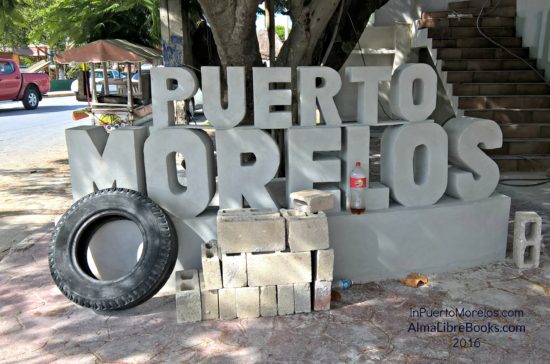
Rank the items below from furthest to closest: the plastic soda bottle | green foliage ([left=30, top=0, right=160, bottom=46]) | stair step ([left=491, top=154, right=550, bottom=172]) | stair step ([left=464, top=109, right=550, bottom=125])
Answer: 1. green foliage ([left=30, top=0, right=160, bottom=46])
2. stair step ([left=464, top=109, right=550, bottom=125])
3. stair step ([left=491, top=154, right=550, bottom=172])
4. the plastic soda bottle

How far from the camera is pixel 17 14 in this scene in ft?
18.3

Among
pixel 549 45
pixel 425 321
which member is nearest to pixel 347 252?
pixel 425 321

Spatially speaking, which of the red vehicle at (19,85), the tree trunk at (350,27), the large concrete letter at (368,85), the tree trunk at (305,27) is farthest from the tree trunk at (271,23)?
the red vehicle at (19,85)

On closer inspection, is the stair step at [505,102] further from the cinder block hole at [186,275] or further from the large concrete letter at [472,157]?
the cinder block hole at [186,275]

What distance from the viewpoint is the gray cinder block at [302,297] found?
3.60 metres

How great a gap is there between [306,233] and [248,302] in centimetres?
66

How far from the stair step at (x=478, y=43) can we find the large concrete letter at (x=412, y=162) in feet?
22.1

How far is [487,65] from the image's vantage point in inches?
378

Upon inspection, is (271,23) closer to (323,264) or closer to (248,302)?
(323,264)

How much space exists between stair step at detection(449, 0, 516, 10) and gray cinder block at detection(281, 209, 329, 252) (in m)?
9.12

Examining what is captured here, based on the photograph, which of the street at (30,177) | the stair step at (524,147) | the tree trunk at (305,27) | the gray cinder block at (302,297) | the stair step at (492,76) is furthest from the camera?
the stair step at (492,76)

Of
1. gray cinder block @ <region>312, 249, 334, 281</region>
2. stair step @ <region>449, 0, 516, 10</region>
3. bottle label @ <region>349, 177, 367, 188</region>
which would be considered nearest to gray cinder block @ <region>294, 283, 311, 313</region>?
gray cinder block @ <region>312, 249, 334, 281</region>

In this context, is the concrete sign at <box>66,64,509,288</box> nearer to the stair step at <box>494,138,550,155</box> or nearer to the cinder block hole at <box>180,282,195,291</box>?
the cinder block hole at <box>180,282,195,291</box>

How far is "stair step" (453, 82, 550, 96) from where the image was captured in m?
9.09
